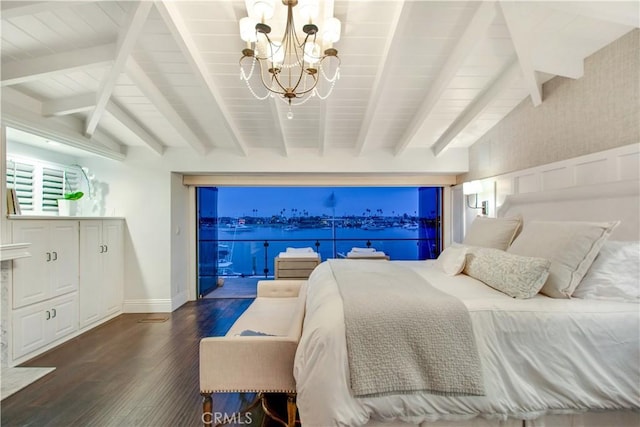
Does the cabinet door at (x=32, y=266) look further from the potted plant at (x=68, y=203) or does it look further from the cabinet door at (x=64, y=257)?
the potted plant at (x=68, y=203)

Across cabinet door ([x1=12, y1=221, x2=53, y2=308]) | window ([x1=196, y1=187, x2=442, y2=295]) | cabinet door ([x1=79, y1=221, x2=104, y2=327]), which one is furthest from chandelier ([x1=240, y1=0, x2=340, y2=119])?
window ([x1=196, y1=187, x2=442, y2=295])

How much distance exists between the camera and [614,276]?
1694 mm

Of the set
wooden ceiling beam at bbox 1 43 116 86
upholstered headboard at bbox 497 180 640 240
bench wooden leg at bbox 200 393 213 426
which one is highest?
wooden ceiling beam at bbox 1 43 116 86

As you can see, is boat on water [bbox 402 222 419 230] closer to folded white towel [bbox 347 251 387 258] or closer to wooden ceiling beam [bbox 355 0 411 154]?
folded white towel [bbox 347 251 387 258]

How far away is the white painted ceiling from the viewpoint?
2.08 meters

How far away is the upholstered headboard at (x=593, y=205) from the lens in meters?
1.96

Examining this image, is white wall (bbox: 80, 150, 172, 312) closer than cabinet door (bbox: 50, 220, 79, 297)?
No

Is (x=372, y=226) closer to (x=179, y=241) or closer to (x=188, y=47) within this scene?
(x=179, y=241)

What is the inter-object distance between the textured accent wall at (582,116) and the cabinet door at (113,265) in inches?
200

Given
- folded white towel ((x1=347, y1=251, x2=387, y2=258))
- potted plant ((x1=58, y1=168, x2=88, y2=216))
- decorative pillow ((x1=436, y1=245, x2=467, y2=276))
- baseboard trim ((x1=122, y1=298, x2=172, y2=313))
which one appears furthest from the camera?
folded white towel ((x1=347, y1=251, x2=387, y2=258))

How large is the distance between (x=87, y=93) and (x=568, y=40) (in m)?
4.28

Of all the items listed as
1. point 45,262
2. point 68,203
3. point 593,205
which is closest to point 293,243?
point 68,203

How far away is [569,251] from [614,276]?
233 mm

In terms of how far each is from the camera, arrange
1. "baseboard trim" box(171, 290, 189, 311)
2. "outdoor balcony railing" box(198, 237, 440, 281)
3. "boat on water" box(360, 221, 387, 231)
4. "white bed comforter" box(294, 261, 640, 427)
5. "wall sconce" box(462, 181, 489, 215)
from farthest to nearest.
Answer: "boat on water" box(360, 221, 387, 231), "outdoor balcony railing" box(198, 237, 440, 281), "baseboard trim" box(171, 290, 189, 311), "wall sconce" box(462, 181, 489, 215), "white bed comforter" box(294, 261, 640, 427)
